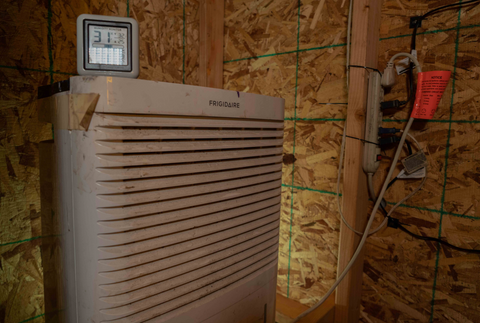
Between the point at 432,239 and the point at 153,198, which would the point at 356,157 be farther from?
the point at 153,198

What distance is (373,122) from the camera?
1018 mm

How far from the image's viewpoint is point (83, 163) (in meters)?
0.52

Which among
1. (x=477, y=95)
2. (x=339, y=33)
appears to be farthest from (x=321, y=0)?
(x=477, y=95)

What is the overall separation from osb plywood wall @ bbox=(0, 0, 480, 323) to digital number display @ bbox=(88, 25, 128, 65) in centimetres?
41

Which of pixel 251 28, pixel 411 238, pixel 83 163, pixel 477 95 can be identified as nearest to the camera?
pixel 83 163

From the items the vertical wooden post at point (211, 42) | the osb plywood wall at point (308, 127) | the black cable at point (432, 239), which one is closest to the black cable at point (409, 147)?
the osb plywood wall at point (308, 127)

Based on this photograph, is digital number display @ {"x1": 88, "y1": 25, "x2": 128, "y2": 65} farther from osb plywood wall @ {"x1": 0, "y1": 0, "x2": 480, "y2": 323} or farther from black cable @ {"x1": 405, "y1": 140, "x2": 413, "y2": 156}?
black cable @ {"x1": 405, "y1": 140, "x2": 413, "y2": 156}

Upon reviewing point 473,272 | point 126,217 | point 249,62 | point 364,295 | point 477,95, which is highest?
point 249,62

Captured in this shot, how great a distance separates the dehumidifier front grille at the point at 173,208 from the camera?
52cm

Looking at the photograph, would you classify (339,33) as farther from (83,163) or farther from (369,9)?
(83,163)

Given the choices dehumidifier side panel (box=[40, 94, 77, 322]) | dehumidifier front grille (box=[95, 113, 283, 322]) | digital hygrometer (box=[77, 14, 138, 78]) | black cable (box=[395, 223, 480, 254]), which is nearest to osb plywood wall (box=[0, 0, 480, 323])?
black cable (box=[395, 223, 480, 254])

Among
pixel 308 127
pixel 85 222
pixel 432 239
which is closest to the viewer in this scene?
pixel 85 222

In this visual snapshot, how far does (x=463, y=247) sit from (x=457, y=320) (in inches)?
9.9

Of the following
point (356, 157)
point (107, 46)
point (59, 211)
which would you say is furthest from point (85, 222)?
point (356, 157)
